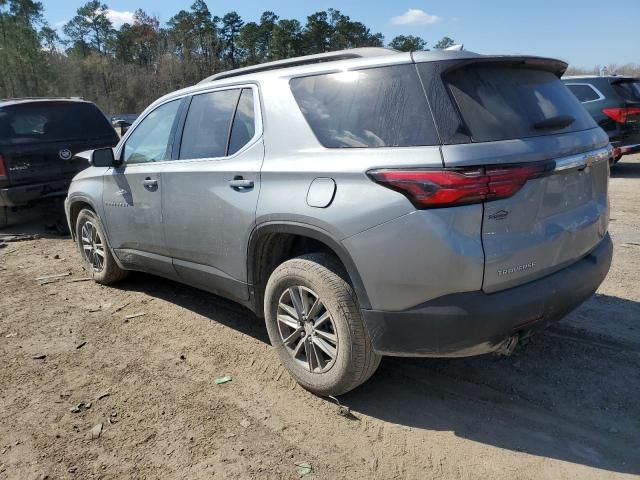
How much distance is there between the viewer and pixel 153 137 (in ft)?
14.2

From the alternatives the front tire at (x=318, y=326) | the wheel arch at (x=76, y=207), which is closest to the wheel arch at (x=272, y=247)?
the front tire at (x=318, y=326)

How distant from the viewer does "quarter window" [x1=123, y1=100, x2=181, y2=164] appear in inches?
163

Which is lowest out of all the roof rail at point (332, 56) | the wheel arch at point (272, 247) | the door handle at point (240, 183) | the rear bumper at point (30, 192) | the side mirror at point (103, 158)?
the rear bumper at point (30, 192)

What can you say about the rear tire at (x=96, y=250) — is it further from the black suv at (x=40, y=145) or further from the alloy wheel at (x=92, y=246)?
the black suv at (x=40, y=145)

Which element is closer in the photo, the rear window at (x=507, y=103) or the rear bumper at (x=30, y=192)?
the rear window at (x=507, y=103)

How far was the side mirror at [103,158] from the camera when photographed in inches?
177

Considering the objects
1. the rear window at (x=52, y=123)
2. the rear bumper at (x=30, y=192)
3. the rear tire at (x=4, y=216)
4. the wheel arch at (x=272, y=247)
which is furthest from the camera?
the rear tire at (x=4, y=216)

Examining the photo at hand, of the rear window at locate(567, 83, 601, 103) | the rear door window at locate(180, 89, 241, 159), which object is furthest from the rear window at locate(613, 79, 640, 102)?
the rear door window at locate(180, 89, 241, 159)

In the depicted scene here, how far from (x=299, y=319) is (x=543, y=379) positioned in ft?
5.08

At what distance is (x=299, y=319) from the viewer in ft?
10.3

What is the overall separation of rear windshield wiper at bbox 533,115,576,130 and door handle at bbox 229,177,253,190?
1648 millimetres

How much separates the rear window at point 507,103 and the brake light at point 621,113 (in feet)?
27.3

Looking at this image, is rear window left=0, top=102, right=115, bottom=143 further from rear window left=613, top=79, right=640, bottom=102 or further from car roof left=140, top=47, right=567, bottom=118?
rear window left=613, top=79, right=640, bottom=102

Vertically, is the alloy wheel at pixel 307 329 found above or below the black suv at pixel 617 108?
below
